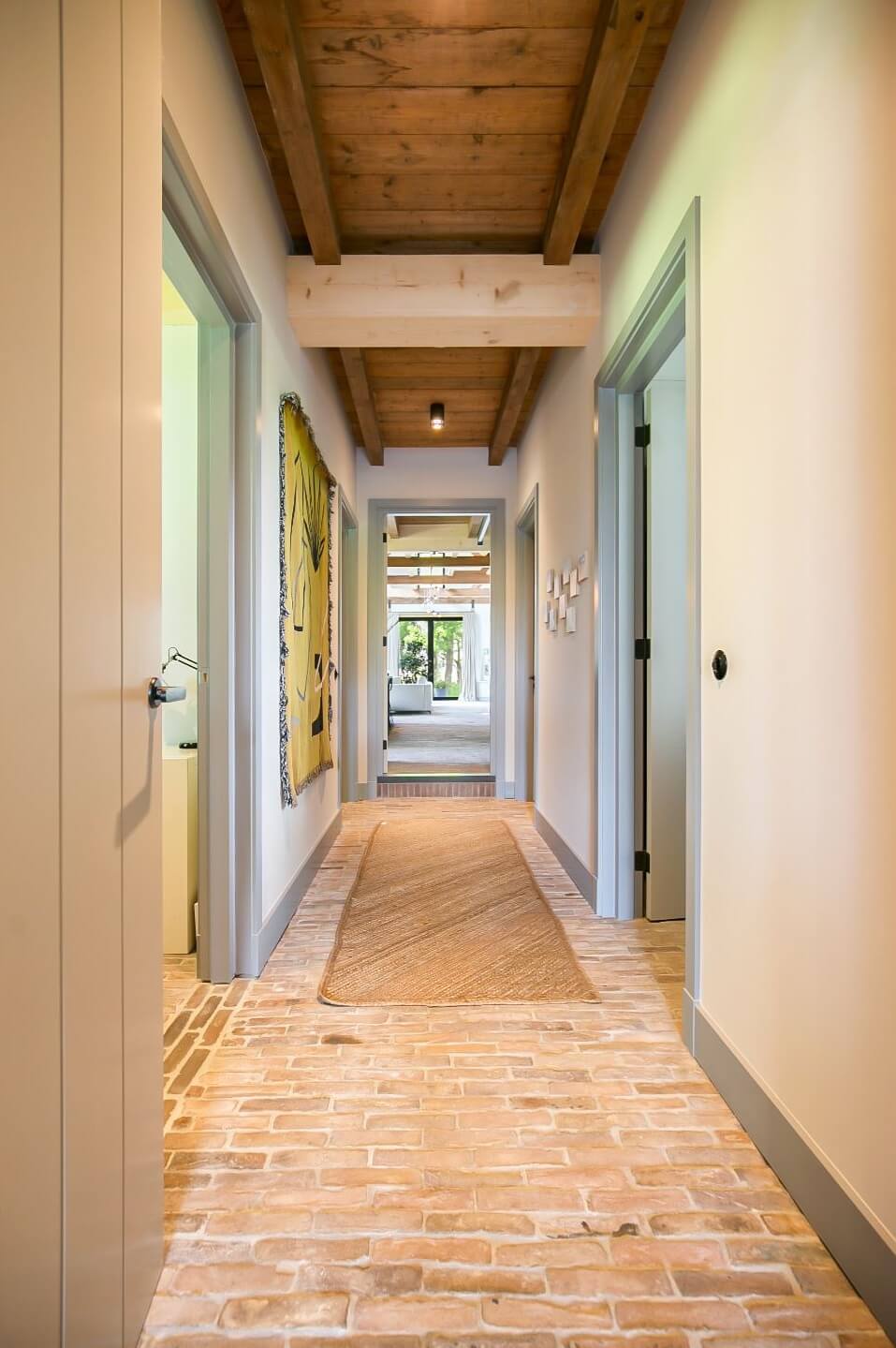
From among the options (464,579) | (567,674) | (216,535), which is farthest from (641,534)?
(464,579)

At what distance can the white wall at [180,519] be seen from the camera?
2.80 metres

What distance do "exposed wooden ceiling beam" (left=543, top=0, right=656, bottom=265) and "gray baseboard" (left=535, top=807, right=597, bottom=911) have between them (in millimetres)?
2514

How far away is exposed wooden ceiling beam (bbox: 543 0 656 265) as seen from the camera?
1787 mm

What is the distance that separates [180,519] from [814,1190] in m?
2.78

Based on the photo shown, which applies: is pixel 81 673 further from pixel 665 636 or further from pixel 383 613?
pixel 383 613

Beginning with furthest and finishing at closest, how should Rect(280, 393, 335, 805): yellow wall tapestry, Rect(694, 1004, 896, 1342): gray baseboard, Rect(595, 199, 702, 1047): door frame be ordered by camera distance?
Rect(595, 199, 702, 1047): door frame, Rect(280, 393, 335, 805): yellow wall tapestry, Rect(694, 1004, 896, 1342): gray baseboard

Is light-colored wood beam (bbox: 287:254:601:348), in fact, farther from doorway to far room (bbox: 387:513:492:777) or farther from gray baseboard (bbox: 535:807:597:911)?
doorway to far room (bbox: 387:513:492:777)

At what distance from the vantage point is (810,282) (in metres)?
1.30

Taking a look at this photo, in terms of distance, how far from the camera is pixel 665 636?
2.81 m

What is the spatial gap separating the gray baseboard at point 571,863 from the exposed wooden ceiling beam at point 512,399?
8.01ft

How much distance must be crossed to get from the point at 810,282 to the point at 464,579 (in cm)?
1154

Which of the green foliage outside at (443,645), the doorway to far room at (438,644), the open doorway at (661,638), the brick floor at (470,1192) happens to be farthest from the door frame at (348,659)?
the green foliage outside at (443,645)

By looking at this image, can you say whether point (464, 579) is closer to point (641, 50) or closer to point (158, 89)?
point (641, 50)

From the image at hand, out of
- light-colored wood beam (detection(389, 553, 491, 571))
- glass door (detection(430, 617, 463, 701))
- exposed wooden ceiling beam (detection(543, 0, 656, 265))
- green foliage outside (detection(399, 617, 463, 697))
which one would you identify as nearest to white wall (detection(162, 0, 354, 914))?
exposed wooden ceiling beam (detection(543, 0, 656, 265))
